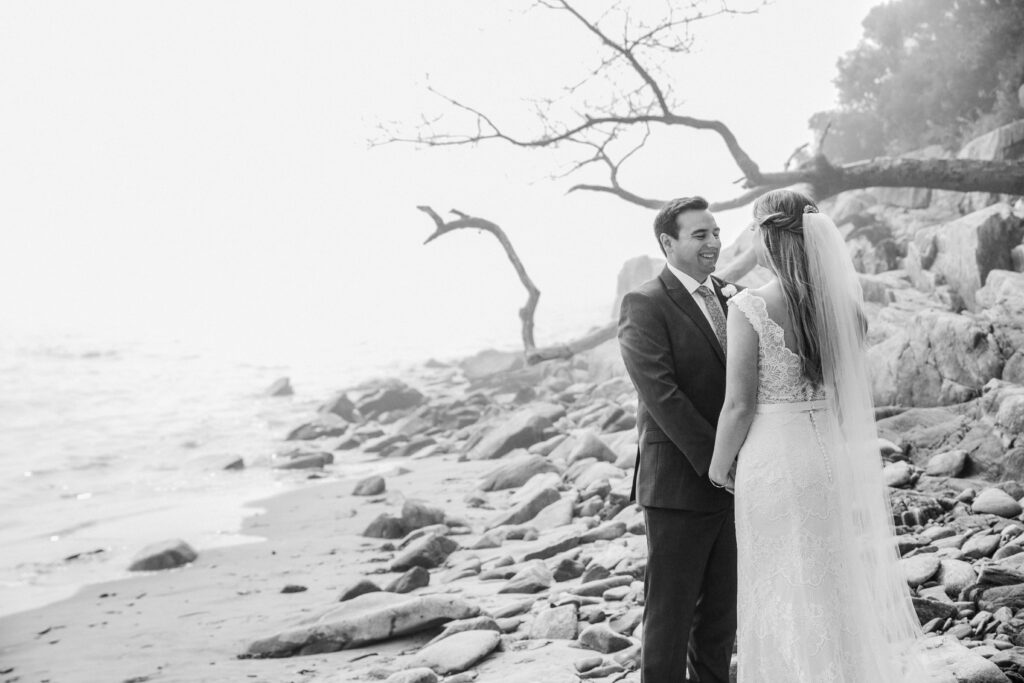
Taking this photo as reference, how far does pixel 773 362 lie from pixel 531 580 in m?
3.82

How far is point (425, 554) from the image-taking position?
809 cm

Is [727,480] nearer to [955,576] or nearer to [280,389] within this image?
[955,576]

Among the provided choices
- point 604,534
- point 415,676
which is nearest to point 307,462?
point 604,534

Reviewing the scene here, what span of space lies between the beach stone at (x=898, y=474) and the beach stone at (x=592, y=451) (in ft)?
14.5

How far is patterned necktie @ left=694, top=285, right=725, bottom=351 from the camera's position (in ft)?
12.0

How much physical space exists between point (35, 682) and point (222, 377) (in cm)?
2995

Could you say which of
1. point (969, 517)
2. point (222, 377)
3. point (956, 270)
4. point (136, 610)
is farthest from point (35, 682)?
point (222, 377)

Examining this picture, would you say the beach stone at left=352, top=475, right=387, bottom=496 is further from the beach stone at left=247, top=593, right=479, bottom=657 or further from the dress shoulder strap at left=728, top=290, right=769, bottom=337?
the dress shoulder strap at left=728, top=290, right=769, bottom=337

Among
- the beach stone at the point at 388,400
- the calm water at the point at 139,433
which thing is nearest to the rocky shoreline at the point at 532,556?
the calm water at the point at 139,433

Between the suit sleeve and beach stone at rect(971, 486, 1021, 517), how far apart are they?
141 inches

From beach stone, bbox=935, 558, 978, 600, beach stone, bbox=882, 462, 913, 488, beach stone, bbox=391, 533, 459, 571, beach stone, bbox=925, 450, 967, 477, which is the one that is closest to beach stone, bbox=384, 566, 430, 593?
beach stone, bbox=391, 533, 459, 571

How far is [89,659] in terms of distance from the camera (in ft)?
21.4

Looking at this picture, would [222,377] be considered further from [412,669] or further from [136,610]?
[412,669]

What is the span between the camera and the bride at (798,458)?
3117mm
